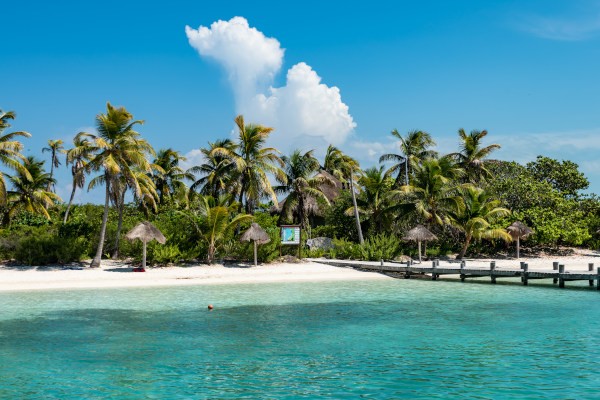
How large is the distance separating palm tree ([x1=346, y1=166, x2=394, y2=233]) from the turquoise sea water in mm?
14973

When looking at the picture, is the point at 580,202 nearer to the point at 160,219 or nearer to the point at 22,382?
the point at 160,219

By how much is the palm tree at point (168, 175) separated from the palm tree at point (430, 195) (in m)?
20.6

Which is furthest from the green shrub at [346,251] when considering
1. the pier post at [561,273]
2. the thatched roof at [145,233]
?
the pier post at [561,273]

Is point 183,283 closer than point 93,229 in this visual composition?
Yes

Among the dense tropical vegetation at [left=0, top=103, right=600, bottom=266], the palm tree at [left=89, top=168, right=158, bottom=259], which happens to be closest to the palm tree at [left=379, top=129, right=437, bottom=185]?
the dense tropical vegetation at [left=0, top=103, right=600, bottom=266]

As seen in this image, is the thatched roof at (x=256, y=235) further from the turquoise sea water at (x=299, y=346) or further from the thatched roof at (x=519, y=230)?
the thatched roof at (x=519, y=230)

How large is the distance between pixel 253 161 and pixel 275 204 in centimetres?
306

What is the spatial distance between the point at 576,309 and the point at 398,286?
8769 millimetres

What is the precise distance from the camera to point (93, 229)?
31281 mm

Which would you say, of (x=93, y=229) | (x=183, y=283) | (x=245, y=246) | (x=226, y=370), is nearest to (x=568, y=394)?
(x=226, y=370)

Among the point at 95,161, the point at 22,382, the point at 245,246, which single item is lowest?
the point at 22,382

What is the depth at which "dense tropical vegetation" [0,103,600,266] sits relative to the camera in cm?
2873

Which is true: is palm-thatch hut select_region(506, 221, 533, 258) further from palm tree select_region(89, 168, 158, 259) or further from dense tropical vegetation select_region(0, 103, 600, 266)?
palm tree select_region(89, 168, 158, 259)

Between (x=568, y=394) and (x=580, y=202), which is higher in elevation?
(x=580, y=202)
